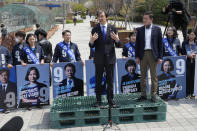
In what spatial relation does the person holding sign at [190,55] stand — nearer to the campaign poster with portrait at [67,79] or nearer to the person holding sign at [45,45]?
the campaign poster with portrait at [67,79]

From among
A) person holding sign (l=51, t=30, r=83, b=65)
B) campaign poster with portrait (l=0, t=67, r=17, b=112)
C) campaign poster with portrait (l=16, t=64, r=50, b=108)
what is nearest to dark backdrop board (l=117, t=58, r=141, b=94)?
person holding sign (l=51, t=30, r=83, b=65)

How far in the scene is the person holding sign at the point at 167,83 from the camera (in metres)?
6.86

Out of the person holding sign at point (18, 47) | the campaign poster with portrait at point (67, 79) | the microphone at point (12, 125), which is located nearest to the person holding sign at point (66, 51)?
the campaign poster with portrait at point (67, 79)

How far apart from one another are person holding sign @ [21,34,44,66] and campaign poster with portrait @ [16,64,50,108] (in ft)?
0.56

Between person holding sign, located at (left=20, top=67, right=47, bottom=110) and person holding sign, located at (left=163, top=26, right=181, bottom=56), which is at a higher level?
person holding sign, located at (left=163, top=26, right=181, bottom=56)

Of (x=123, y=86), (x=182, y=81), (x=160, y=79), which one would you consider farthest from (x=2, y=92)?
(x=182, y=81)

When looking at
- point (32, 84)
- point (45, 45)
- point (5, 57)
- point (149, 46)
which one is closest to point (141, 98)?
point (149, 46)

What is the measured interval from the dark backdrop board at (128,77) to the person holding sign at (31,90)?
1.98 metres

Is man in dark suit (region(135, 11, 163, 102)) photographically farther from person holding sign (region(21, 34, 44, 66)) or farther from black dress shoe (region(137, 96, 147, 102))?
person holding sign (region(21, 34, 44, 66))

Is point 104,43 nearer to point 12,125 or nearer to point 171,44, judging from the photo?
point 171,44

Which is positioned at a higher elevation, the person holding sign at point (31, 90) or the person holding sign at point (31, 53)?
the person holding sign at point (31, 53)

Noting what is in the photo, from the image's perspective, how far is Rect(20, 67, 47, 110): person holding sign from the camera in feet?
21.1

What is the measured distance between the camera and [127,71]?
22.4ft

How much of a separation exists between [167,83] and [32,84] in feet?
11.6
